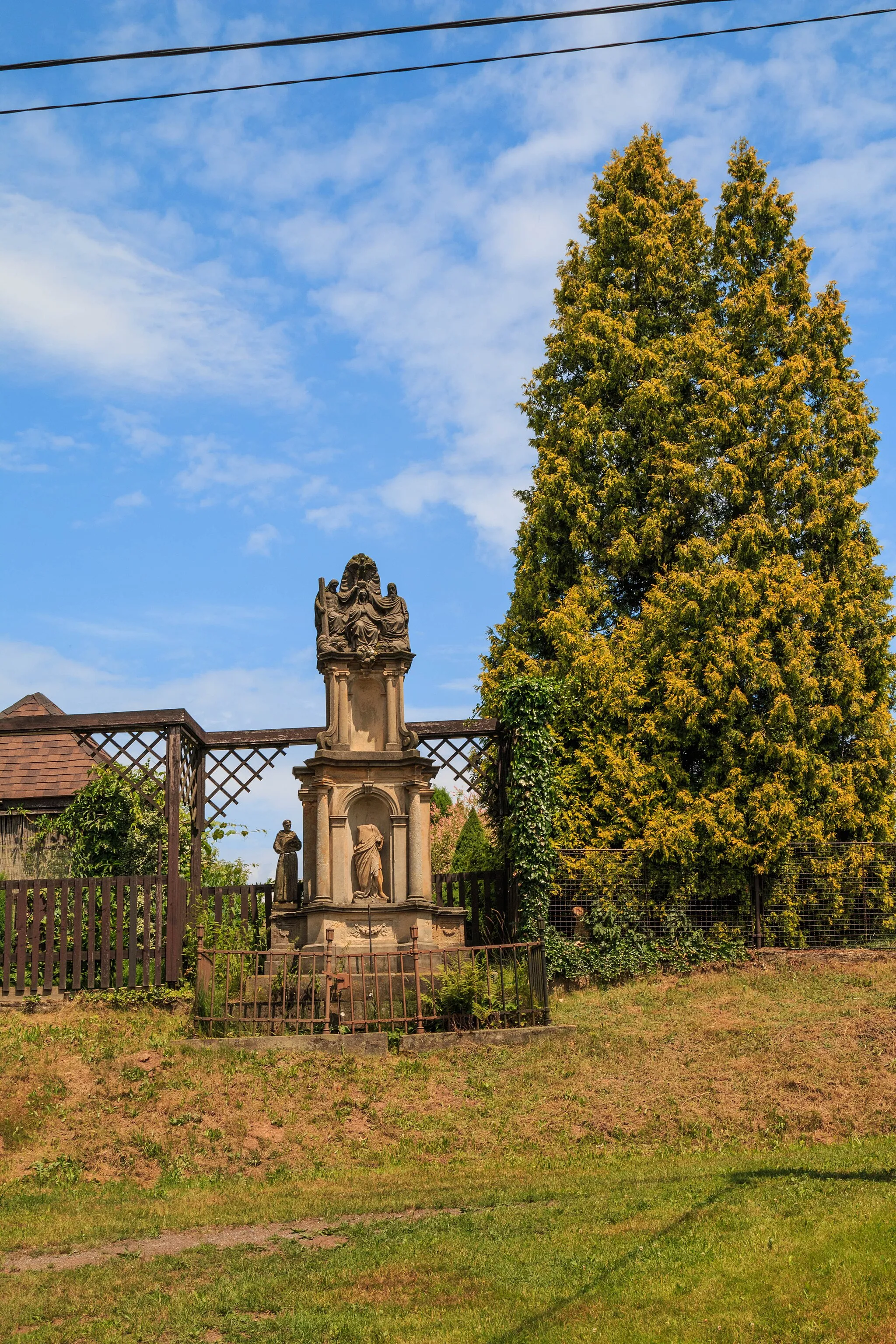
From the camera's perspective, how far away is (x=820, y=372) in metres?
18.9

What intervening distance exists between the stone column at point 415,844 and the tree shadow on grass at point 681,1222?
7408 millimetres

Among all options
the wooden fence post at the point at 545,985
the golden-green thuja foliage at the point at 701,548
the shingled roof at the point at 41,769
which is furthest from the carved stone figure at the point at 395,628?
the shingled roof at the point at 41,769

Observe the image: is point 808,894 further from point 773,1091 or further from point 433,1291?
point 433,1291

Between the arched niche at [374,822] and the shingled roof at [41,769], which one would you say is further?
the shingled roof at [41,769]

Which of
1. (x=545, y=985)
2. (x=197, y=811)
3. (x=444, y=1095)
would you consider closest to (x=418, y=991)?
(x=545, y=985)

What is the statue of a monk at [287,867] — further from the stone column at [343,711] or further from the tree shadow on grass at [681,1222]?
the tree shadow on grass at [681,1222]

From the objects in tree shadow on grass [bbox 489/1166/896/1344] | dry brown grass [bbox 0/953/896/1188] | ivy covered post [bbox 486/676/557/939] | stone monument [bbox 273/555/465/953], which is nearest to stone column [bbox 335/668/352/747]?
stone monument [bbox 273/555/465/953]

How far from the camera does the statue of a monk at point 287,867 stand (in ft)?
52.6

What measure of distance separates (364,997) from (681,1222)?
19.8 feet

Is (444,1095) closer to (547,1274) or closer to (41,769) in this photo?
(547,1274)

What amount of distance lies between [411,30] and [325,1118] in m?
8.69

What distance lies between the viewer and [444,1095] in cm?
1125

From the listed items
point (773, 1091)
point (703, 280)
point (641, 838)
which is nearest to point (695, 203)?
point (703, 280)

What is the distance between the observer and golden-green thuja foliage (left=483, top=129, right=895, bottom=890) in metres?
17.3
